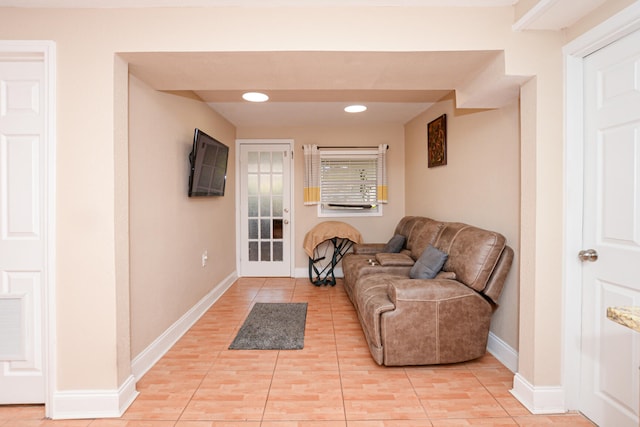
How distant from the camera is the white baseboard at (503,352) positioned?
2275 millimetres

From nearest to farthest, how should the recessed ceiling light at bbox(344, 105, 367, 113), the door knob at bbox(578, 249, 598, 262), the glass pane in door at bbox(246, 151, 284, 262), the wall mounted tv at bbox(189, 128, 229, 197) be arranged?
the door knob at bbox(578, 249, 598, 262) → the wall mounted tv at bbox(189, 128, 229, 197) → the recessed ceiling light at bbox(344, 105, 367, 113) → the glass pane in door at bbox(246, 151, 284, 262)

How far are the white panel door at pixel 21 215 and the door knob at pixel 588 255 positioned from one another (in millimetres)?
3026

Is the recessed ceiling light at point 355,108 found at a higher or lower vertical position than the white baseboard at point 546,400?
higher

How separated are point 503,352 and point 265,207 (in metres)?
3.59

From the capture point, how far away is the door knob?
173 cm

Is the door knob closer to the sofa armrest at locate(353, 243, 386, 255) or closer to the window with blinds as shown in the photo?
the sofa armrest at locate(353, 243, 386, 255)

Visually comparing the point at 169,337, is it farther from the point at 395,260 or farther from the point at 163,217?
the point at 395,260

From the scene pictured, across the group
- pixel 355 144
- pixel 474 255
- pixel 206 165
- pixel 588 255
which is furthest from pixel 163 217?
pixel 355 144

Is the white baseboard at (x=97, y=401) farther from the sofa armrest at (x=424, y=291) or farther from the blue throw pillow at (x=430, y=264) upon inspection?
the blue throw pillow at (x=430, y=264)

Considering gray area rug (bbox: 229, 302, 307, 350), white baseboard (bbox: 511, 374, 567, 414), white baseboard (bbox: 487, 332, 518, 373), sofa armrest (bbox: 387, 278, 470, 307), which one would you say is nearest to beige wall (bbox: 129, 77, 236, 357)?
gray area rug (bbox: 229, 302, 307, 350)

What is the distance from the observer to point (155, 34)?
181 centimetres

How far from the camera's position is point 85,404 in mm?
1838

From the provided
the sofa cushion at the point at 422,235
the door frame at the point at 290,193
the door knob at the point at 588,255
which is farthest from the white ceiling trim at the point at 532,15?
the door frame at the point at 290,193

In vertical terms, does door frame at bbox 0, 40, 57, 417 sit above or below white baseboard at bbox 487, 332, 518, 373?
above
